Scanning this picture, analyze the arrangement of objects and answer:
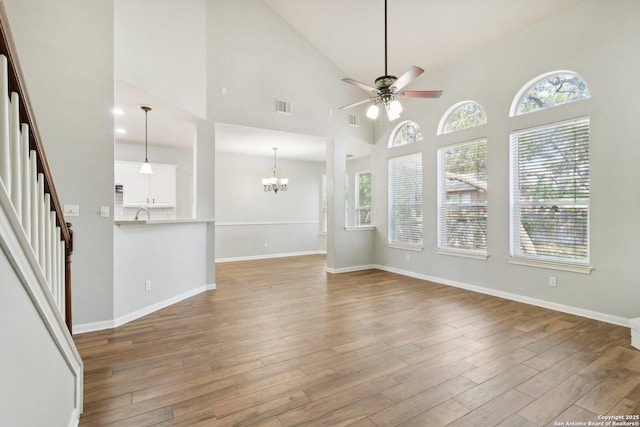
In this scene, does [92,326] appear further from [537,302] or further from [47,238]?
[537,302]

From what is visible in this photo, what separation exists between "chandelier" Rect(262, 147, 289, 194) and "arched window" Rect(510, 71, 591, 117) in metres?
4.79

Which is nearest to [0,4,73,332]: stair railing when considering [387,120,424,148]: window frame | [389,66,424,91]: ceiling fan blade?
[389,66,424,91]: ceiling fan blade

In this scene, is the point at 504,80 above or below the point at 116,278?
above

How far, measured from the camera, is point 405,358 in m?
2.62

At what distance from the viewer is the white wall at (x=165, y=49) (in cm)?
343

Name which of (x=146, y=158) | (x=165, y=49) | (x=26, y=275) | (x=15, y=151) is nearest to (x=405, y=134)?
(x=165, y=49)

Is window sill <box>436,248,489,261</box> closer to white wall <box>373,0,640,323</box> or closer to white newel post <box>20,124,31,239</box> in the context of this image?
white wall <box>373,0,640,323</box>

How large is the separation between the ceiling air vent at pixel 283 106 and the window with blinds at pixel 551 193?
11.9ft

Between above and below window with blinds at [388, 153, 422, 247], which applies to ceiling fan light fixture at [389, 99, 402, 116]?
above

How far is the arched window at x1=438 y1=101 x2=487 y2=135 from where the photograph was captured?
477 cm

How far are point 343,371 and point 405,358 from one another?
59 cm

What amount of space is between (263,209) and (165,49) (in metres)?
4.80

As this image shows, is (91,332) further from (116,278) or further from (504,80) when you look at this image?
(504,80)

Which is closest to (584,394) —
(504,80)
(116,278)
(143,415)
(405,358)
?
(405,358)
